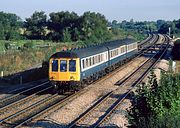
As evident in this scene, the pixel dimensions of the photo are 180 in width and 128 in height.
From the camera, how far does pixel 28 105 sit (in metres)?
22.7

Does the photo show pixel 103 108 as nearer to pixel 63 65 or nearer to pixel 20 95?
pixel 63 65

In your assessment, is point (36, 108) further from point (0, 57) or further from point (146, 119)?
point (0, 57)

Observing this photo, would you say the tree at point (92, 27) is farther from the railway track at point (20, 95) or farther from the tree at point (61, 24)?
the railway track at point (20, 95)

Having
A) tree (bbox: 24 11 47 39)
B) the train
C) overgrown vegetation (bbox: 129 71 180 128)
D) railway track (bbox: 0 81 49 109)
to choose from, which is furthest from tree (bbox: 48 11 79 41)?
overgrown vegetation (bbox: 129 71 180 128)

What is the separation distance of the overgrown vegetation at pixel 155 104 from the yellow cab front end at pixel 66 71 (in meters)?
9.25

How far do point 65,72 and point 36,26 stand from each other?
222ft

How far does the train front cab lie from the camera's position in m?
25.8

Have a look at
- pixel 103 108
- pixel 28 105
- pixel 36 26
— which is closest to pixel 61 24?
pixel 36 26

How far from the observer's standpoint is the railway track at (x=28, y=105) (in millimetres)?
19078

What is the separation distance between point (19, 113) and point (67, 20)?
6816cm

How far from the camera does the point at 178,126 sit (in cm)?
1305

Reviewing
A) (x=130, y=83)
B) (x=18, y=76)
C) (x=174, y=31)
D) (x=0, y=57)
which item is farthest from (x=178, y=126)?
(x=174, y=31)

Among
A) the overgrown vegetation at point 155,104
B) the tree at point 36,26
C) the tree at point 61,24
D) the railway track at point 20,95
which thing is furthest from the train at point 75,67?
the tree at point 36,26

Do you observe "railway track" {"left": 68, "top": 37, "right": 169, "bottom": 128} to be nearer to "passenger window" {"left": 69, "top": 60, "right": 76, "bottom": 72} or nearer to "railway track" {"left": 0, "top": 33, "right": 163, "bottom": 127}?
"railway track" {"left": 0, "top": 33, "right": 163, "bottom": 127}
